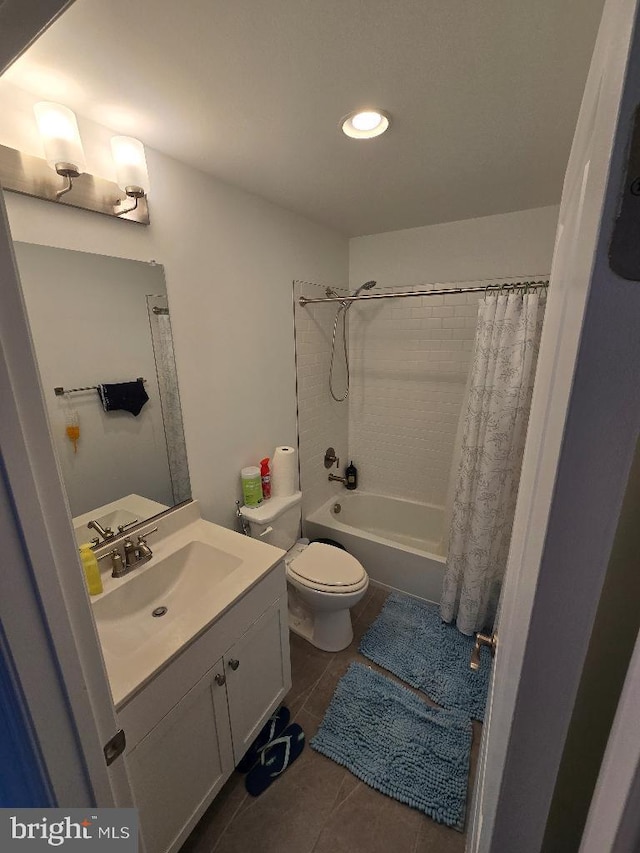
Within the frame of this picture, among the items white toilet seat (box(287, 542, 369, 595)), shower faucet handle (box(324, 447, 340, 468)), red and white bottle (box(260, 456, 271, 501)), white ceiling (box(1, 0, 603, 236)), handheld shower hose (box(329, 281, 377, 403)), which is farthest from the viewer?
shower faucet handle (box(324, 447, 340, 468))

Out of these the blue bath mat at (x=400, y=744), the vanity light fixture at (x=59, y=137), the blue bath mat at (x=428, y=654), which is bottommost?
the blue bath mat at (x=400, y=744)

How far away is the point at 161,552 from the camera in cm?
145

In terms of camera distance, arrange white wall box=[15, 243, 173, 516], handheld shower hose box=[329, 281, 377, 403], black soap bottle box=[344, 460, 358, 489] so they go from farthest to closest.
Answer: black soap bottle box=[344, 460, 358, 489]
handheld shower hose box=[329, 281, 377, 403]
white wall box=[15, 243, 173, 516]

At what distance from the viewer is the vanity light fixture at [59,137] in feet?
3.23

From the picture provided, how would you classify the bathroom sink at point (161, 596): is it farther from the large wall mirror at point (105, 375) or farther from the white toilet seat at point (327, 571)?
the white toilet seat at point (327, 571)

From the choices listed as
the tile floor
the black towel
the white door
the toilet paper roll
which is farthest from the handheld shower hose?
the white door

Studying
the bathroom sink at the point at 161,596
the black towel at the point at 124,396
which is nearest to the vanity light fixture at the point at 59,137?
the black towel at the point at 124,396

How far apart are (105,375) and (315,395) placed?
1413mm

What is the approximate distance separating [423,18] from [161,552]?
72.9 inches

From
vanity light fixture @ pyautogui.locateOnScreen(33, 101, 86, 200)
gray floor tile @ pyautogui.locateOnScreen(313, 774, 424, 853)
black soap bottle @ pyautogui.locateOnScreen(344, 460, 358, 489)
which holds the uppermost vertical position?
vanity light fixture @ pyautogui.locateOnScreen(33, 101, 86, 200)

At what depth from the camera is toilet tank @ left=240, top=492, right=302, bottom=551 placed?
6.12 ft

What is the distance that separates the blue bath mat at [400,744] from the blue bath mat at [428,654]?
0.27 ft

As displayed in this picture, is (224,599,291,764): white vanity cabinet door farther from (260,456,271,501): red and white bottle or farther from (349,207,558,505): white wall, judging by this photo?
(349,207,558,505): white wall

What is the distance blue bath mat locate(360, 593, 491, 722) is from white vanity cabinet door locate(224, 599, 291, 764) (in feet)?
1.99
